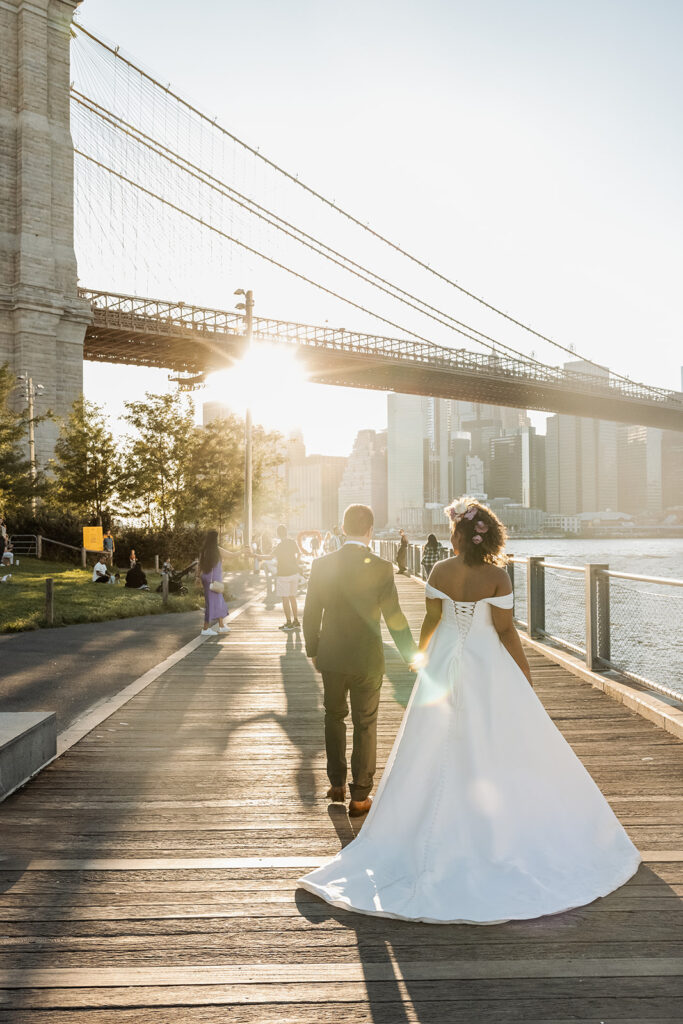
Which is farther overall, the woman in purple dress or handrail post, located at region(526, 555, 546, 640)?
the woman in purple dress

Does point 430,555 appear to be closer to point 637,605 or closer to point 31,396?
point 637,605

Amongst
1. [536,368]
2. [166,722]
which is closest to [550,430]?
[536,368]

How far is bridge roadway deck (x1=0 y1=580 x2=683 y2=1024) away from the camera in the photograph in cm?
275

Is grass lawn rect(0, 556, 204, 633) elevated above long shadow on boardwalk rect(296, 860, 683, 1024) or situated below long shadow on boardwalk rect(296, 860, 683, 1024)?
below

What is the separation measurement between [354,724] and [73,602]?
1503 centimetres

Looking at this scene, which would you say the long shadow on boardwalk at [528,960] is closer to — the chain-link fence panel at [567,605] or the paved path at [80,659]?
the paved path at [80,659]

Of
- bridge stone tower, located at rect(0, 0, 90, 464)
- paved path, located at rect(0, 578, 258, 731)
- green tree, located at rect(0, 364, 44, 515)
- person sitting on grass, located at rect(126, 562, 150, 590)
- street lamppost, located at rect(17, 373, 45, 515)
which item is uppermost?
bridge stone tower, located at rect(0, 0, 90, 464)

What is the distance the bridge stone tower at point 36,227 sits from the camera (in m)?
39.9

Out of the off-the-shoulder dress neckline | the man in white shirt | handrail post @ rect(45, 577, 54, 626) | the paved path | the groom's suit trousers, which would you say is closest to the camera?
the off-the-shoulder dress neckline

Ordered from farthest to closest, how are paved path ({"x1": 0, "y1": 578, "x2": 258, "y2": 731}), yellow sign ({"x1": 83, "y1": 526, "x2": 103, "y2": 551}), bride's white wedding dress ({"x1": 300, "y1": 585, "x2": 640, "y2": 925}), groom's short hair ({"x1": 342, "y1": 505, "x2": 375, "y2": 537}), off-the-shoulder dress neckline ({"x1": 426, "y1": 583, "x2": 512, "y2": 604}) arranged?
yellow sign ({"x1": 83, "y1": 526, "x2": 103, "y2": 551}), paved path ({"x1": 0, "y1": 578, "x2": 258, "y2": 731}), groom's short hair ({"x1": 342, "y1": 505, "x2": 375, "y2": 537}), off-the-shoulder dress neckline ({"x1": 426, "y1": 583, "x2": 512, "y2": 604}), bride's white wedding dress ({"x1": 300, "y1": 585, "x2": 640, "y2": 925})

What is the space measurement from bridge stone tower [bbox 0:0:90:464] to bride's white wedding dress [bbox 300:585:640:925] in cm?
3807

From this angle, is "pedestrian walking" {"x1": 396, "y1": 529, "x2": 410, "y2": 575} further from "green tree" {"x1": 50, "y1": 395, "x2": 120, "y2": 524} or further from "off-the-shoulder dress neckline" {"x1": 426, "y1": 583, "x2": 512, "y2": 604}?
"off-the-shoulder dress neckline" {"x1": 426, "y1": 583, "x2": 512, "y2": 604}

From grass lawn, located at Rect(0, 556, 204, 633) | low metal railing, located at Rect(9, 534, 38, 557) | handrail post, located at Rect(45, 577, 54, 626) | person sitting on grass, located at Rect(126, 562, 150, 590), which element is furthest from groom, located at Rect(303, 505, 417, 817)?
low metal railing, located at Rect(9, 534, 38, 557)

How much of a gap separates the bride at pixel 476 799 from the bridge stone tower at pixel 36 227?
124 ft
